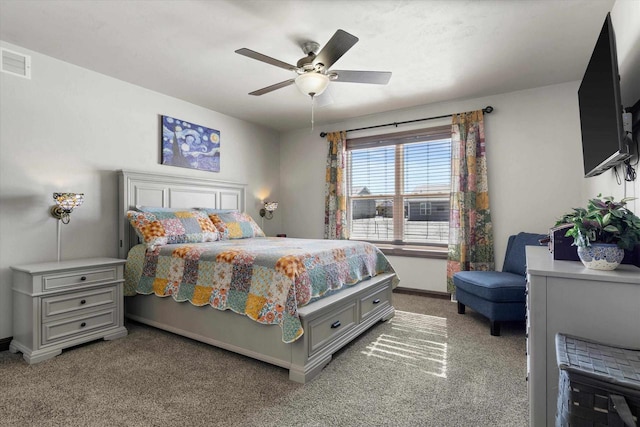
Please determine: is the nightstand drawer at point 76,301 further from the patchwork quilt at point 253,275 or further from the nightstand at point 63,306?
the patchwork quilt at point 253,275

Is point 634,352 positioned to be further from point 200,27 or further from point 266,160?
point 266,160

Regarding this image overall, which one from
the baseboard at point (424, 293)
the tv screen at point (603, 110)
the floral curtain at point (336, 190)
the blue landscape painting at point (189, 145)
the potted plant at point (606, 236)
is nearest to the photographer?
the potted plant at point (606, 236)

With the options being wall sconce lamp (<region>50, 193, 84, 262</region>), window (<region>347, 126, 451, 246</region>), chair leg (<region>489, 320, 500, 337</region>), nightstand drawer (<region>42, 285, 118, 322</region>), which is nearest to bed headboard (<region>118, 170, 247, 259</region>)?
wall sconce lamp (<region>50, 193, 84, 262</region>)

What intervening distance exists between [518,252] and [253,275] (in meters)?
2.85

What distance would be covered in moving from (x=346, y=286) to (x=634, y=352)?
1.93m

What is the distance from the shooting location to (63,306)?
8.57 feet

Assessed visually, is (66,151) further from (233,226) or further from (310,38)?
(310,38)

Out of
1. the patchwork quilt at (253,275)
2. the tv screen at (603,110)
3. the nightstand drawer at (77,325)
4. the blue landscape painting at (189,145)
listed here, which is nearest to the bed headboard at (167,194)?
the blue landscape painting at (189,145)

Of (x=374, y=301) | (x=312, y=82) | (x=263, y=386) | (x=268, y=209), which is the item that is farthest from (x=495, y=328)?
(x=268, y=209)

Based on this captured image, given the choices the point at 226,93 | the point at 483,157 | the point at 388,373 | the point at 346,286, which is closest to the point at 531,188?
the point at 483,157

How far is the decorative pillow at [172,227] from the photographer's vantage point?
10.2 feet

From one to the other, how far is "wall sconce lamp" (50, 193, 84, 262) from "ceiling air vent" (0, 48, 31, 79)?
3.59 ft

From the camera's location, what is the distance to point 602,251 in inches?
56.1

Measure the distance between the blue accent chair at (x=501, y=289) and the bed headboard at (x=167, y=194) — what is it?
320cm
